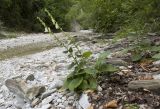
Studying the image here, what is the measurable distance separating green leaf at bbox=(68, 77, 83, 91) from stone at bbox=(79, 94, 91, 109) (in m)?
0.16

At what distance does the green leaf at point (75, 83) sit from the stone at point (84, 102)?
0.16 m

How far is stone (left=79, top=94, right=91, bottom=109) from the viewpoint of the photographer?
4706 millimetres

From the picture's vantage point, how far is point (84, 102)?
4.80 meters

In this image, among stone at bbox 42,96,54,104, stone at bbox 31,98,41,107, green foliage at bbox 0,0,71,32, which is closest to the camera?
stone at bbox 42,96,54,104

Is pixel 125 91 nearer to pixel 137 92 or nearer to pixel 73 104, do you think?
pixel 137 92

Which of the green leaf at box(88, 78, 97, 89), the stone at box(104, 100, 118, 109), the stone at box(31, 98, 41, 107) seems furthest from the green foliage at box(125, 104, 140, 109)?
the stone at box(31, 98, 41, 107)

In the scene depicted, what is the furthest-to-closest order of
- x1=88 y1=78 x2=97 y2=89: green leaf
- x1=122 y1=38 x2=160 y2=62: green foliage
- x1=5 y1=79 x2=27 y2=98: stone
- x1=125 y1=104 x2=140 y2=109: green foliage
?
x1=122 y1=38 x2=160 y2=62: green foliage < x1=5 y1=79 x2=27 y2=98: stone < x1=88 y1=78 x2=97 y2=89: green leaf < x1=125 y1=104 x2=140 y2=109: green foliage

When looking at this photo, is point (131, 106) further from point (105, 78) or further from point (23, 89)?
point (23, 89)

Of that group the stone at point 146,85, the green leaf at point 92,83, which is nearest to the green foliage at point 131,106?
the stone at point 146,85

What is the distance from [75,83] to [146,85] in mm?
919

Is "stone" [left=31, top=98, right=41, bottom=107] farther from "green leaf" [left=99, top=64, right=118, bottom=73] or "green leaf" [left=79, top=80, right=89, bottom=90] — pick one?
"green leaf" [left=99, top=64, right=118, bottom=73]

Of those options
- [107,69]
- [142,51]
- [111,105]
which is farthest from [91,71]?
[142,51]

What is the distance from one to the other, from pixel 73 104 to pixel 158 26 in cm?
433

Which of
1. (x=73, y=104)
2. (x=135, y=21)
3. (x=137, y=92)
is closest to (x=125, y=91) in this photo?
(x=137, y=92)
